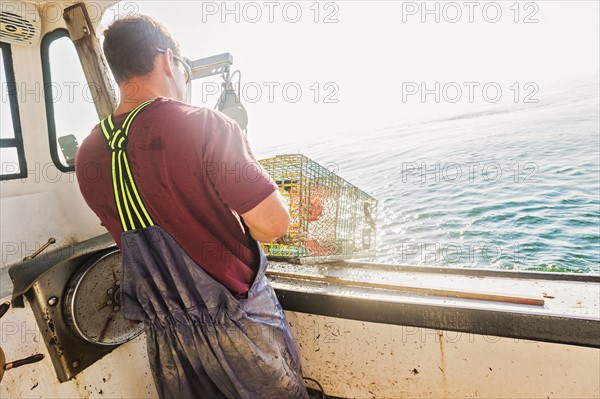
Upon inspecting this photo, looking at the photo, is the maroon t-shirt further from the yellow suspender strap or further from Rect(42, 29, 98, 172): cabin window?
Rect(42, 29, 98, 172): cabin window

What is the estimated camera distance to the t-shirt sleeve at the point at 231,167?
1.20 metres

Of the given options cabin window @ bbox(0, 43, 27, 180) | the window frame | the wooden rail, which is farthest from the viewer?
the window frame

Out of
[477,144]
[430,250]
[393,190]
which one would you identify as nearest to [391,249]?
[430,250]

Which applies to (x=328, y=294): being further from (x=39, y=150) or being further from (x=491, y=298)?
(x=39, y=150)

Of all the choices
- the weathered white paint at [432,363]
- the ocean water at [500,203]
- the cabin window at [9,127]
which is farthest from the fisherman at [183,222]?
the ocean water at [500,203]

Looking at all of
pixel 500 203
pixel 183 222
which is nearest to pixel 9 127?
pixel 183 222

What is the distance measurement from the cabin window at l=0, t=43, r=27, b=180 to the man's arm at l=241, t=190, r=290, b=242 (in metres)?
1.86

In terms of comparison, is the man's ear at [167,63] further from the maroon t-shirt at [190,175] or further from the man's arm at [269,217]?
the man's arm at [269,217]

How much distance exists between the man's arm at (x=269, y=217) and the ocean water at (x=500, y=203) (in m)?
4.96

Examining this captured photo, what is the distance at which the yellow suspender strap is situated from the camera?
4.17 ft

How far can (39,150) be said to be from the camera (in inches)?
91.0

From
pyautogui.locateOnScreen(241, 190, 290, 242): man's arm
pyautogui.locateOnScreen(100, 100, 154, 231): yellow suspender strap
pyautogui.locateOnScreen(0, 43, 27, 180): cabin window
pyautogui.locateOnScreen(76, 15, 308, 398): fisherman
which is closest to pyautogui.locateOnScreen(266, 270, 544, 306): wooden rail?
pyautogui.locateOnScreen(76, 15, 308, 398): fisherman

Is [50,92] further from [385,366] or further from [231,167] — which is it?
[385,366]

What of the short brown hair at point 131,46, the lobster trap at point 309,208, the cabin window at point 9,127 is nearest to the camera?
the short brown hair at point 131,46
